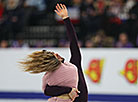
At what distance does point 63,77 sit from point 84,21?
6245 millimetres

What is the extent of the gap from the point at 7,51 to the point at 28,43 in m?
1.52

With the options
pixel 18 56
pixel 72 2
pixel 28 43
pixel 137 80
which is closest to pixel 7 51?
pixel 18 56

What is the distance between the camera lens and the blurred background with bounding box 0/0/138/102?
26.1 ft

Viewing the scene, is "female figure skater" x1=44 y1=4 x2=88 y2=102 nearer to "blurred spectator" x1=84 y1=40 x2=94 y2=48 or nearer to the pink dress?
the pink dress

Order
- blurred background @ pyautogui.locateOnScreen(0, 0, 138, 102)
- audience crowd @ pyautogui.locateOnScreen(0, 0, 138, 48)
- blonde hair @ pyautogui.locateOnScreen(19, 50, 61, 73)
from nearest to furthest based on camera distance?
blonde hair @ pyautogui.locateOnScreen(19, 50, 61, 73)
blurred background @ pyautogui.locateOnScreen(0, 0, 138, 102)
audience crowd @ pyautogui.locateOnScreen(0, 0, 138, 48)

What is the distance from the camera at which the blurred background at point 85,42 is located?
7957 mm

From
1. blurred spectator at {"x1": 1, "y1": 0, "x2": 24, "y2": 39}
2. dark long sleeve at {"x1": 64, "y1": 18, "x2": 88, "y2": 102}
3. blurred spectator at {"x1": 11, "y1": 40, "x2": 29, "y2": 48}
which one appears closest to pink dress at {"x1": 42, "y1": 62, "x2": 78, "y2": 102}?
dark long sleeve at {"x1": 64, "y1": 18, "x2": 88, "y2": 102}

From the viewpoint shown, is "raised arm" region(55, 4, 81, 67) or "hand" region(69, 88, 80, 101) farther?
"raised arm" region(55, 4, 81, 67)

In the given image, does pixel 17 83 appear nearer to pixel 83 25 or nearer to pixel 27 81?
pixel 27 81

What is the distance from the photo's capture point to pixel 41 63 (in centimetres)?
318

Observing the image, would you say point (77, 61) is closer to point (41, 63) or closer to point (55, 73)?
point (55, 73)

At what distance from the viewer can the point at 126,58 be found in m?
8.02

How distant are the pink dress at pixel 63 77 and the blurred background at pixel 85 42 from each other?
4.66 m

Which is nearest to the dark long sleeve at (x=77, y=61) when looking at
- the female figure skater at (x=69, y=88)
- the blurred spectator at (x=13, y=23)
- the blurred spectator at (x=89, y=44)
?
the female figure skater at (x=69, y=88)
